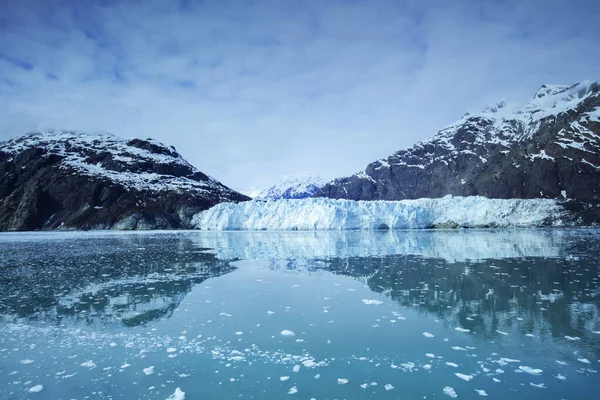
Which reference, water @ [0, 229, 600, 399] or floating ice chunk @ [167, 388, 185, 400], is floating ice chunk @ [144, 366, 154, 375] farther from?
floating ice chunk @ [167, 388, 185, 400]

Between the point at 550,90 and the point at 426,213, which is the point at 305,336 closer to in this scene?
the point at 426,213

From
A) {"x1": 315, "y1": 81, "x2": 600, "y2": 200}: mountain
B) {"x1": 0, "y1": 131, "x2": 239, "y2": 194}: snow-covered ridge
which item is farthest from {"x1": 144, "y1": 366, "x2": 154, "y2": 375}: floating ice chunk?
{"x1": 315, "y1": 81, "x2": 600, "y2": 200}: mountain

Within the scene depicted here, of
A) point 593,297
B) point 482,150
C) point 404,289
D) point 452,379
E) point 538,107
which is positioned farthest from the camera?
point 538,107

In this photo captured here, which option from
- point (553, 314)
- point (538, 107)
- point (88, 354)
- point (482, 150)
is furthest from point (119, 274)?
point (538, 107)

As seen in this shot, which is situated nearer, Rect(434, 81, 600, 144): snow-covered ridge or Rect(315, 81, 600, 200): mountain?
Rect(315, 81, 600, 200): mountain

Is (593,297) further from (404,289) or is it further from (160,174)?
(160,174)

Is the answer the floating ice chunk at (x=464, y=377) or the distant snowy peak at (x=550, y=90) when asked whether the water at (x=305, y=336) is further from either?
the distant snowy peak at (x=550, y=90)

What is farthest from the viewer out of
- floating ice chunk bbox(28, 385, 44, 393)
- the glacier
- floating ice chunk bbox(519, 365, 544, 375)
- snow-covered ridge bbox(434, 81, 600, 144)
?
snow-covered ridge bbox(434, 81, 600, 144)
